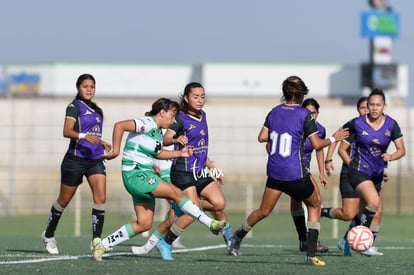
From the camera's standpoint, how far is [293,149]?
12.2m

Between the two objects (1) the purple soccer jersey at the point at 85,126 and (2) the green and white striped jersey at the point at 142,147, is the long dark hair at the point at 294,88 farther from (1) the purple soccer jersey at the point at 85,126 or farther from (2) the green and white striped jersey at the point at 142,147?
(1) the purple soccer jersey at the point at 85,126

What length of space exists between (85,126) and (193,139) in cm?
133

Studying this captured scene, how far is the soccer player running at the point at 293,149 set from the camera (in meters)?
12.2

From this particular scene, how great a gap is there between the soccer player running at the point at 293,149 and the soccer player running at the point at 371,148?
174cm

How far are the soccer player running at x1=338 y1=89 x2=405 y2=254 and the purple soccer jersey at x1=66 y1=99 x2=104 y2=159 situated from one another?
3.18m

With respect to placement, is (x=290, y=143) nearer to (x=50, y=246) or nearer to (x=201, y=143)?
(x=201, y=143)

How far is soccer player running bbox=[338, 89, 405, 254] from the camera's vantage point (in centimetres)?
1402

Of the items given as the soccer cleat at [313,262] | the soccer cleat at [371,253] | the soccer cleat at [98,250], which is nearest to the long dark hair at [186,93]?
the soccer cleat at [98,250]

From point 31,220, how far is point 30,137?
2.49 metres

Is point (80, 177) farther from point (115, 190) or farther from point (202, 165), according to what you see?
point (115, 190)

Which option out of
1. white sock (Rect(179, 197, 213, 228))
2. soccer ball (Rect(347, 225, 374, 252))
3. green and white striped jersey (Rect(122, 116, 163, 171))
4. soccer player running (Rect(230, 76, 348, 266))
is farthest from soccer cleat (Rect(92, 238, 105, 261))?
soccer ball (Rect(347, 225, 374, 252))

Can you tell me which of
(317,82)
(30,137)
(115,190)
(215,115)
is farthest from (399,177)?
(317,82)

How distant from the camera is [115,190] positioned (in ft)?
106

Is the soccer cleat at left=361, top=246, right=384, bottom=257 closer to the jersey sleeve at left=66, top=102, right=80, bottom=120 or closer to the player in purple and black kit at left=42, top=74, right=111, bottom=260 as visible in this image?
the player in purple and black kit at left=42, top=74, right=111, bottom=260
